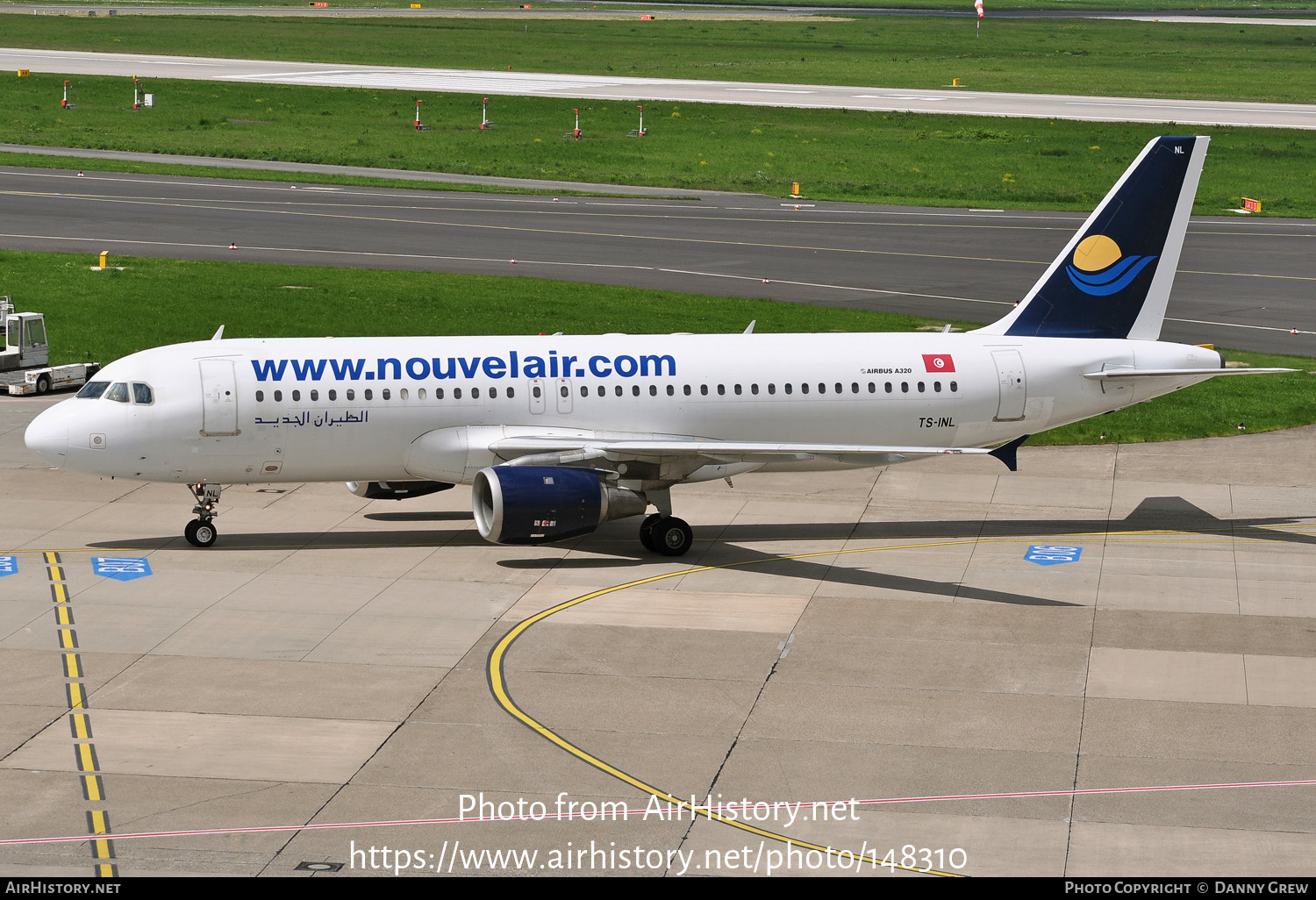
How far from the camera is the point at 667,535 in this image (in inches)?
1276

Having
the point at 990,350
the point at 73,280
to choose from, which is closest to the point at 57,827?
the point at 990,350

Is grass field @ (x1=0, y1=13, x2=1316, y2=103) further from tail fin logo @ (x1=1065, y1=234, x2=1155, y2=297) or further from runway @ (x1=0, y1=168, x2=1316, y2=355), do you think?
tail fin logo @ (x1=1065, y1=234, x2=1155, y2=297)

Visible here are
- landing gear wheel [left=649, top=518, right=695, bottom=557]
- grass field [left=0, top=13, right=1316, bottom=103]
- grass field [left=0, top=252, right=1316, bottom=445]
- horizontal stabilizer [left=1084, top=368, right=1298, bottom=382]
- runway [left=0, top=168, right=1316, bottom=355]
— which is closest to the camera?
landing gear wheel [left=649, top=518, right=695, bottom=557]

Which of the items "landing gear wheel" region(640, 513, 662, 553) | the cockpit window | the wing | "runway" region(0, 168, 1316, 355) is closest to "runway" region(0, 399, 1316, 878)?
"landing gear wheel" region(640, 513, 662, 553)

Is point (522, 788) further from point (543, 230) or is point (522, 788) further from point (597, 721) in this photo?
point (543, 230)

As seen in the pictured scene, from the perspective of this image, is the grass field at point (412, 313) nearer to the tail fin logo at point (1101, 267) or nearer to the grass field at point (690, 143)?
the tail fin logo at point (1101, 267)

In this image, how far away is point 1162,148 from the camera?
1404 inches

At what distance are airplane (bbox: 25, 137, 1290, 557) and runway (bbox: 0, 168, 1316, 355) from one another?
17.5m

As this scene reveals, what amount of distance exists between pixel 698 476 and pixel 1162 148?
13133 mm

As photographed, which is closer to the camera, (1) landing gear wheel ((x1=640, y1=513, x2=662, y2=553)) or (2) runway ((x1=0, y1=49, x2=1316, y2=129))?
(1) landing gear wheel ((x1=640, y1=513, x2=662, y2=553))

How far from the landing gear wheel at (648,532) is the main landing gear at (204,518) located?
8905mm

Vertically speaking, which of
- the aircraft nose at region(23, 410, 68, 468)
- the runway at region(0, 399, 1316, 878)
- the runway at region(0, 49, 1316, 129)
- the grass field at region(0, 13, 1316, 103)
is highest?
the grass field at region(0, 13, 1316, 103)

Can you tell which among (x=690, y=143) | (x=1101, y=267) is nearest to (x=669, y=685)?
(x=1101, y=267)

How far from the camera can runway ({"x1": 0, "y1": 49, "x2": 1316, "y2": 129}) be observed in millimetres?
107312
